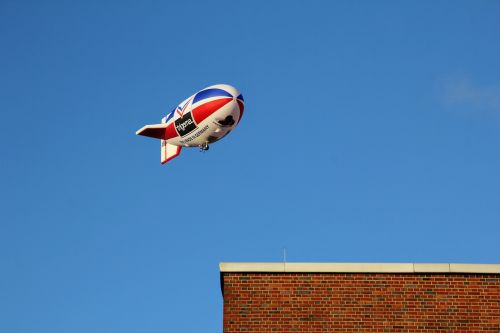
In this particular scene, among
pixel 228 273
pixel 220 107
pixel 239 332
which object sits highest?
pixel 220 107

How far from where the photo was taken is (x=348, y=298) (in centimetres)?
2498

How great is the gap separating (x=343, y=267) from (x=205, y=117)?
22.2 m

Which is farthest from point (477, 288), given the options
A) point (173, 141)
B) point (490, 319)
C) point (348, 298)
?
point (173, 141)

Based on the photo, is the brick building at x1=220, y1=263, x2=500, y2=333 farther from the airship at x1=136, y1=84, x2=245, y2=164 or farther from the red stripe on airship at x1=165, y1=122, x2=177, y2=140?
the red stripe on airship at x1=165, y1=122, x2=177, y2=140

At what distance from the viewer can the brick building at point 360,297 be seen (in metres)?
24.7

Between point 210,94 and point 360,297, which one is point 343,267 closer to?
point 360,297

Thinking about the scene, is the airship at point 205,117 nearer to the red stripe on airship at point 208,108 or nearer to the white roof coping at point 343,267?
the red stripe on airship at point 208,108

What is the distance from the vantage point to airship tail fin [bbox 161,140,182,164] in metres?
52.4

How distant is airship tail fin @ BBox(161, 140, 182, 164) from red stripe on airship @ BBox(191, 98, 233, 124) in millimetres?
5954

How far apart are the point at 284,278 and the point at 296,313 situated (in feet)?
3.19

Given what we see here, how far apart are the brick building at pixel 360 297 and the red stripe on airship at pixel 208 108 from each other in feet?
70.4

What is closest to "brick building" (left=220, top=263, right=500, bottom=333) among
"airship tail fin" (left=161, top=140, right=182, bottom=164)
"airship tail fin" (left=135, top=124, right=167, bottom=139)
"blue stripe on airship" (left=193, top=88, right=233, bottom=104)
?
"blue stripe on airship" (left=193, top=88, right=233, bottom=104)

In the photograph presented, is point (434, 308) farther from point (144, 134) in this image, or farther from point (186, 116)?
point (144, 134)

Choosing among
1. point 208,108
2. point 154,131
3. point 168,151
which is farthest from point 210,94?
point 168,151
